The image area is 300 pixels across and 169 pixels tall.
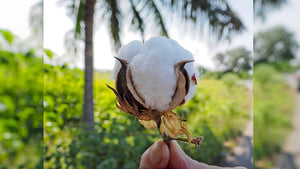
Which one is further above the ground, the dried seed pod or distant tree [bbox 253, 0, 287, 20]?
distant tree [bbox 253, 0, 287, 20]

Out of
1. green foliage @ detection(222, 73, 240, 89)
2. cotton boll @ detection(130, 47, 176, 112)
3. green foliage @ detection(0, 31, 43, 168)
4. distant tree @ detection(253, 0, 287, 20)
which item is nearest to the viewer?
cotton boll @ detection(130, 47, 176, 112)

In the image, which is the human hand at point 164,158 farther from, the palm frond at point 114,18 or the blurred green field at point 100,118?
the palm frond at point 114,18

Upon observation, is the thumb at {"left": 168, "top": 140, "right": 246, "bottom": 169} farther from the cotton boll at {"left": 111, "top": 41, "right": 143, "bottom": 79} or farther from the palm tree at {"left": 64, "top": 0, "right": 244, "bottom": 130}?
the palm tree at {"left": 64, "top": 0, "right": 244, "bottom": 130}

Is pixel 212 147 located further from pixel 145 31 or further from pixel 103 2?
pixel 103 2

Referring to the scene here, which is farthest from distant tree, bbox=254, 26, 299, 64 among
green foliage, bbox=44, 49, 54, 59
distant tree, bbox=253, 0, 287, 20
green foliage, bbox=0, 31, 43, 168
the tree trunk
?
green foliage, bbox=0, 31, 43, 168

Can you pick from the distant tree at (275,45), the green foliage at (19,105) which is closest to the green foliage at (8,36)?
the green foliage at (19,105)
